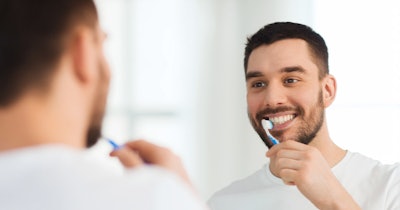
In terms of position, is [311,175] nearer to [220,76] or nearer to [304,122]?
[304,122]

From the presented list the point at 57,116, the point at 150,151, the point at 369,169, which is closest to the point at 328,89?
the point at 369,169

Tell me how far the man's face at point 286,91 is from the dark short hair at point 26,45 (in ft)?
2.88

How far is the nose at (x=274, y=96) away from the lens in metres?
1.40

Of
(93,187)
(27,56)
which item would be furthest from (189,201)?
(27,56)

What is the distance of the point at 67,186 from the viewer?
1.73 ft

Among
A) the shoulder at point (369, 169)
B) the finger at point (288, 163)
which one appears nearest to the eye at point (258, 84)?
the shoulder at point (369, 169)

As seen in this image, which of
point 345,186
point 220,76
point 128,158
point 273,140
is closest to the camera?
point 128,158

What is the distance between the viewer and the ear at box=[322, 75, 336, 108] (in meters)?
1.46

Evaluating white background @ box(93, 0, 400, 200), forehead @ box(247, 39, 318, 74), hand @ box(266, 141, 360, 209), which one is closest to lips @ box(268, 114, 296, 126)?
forehead @ box(247, 39, 318, 74)

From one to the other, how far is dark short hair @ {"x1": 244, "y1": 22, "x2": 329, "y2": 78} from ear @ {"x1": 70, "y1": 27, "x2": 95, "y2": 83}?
2.97ft

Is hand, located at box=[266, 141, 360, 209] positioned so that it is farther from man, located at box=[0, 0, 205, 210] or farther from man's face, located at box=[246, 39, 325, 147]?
man, located at box=[0, 0, 205, 210]

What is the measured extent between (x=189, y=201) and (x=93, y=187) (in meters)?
0.08

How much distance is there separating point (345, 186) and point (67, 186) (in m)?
0.82

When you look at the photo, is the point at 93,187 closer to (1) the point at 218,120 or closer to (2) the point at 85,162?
(2) the point at 85,162
